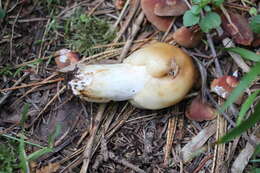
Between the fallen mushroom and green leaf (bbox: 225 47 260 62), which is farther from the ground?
green leaf (bbox: 225 47 260 62)

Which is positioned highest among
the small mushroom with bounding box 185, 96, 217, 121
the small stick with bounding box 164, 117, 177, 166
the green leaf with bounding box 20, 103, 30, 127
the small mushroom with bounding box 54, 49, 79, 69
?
the small mushroom with bounding box 54, 49, 79, 69

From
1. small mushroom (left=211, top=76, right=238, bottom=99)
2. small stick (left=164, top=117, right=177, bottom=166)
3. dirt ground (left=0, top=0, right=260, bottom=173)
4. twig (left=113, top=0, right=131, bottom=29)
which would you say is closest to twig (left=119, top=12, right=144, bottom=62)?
dirt ground (left=0, top=0, right=260, bottom=173)

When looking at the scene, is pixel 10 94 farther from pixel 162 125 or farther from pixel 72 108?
pixel 162 125

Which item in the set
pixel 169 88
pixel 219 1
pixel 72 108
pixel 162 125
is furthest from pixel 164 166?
pixel 219 1

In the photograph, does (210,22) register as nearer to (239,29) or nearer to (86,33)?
(239,29)

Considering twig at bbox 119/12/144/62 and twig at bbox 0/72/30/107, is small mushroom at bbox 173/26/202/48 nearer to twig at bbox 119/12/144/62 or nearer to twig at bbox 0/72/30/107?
twig at bbox 119/12/144/62
